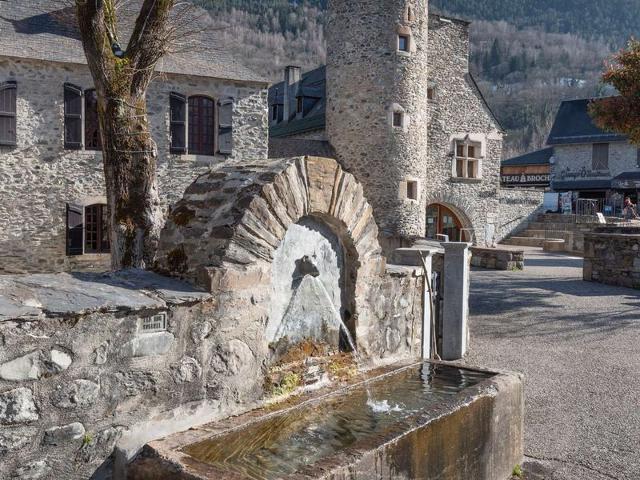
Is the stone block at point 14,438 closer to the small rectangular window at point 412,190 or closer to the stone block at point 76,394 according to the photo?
the stone block at point 76,394

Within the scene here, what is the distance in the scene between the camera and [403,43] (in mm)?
22688

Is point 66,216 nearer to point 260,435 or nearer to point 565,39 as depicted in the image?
point 260,435

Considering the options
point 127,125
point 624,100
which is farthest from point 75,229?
point 624,100

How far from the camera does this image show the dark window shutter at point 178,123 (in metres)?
18.4

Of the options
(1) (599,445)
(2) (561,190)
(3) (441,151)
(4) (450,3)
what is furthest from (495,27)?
(1) (599,445)

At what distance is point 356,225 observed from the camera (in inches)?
183

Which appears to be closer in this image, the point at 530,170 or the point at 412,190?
the point at 412,190

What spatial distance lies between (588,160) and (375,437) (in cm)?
4123

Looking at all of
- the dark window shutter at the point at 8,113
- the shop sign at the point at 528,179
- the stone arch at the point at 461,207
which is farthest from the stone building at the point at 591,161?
the dark window shutter at the point at 8,113

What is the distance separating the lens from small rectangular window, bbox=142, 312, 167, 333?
11.0ft

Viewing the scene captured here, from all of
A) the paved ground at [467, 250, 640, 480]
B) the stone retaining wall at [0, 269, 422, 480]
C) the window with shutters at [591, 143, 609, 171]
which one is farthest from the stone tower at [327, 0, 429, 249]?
the window with shutters at [591, 143, 609, 171]

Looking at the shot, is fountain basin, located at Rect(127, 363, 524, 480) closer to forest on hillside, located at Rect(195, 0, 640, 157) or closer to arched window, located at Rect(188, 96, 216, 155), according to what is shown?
arched window, located at Rect(188, 96, 216, 155)

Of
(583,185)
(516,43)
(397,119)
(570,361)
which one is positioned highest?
(516,43)

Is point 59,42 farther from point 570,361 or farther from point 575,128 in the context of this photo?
point 575,128
